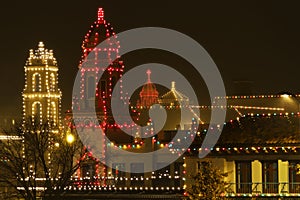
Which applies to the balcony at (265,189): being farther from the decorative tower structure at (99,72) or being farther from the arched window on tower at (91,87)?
the arched window on tower at (91,87)

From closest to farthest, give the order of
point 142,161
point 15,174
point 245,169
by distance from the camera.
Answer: point 245,169
point 15,174
point 142,161

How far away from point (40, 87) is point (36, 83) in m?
0.68

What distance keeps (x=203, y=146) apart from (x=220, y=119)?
26858 mm

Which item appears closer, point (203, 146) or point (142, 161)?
point (203, 146)

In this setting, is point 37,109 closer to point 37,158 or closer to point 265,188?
point 37,158

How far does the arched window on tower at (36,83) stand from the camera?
79688mm

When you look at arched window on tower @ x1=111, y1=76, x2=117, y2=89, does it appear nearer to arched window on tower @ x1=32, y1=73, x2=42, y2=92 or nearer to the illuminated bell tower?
the illuminated bell tower

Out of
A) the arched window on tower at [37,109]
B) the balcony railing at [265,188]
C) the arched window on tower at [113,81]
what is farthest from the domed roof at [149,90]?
the balcony railing at [265,188]

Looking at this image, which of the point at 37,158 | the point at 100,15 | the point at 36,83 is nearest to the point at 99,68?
the point at 100,15

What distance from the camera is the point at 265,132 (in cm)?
5444

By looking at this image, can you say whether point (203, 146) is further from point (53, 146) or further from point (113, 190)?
point (53, 146)

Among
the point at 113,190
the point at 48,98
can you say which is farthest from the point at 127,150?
the point at 48,98

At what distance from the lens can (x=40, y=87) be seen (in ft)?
262

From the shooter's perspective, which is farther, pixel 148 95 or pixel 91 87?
pixel 148 95
